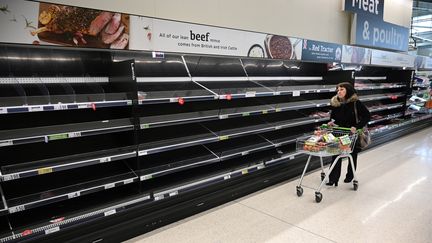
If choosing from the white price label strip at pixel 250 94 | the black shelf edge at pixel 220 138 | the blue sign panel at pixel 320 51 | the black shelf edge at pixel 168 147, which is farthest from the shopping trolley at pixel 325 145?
the blue sign panel at pixel 320 51

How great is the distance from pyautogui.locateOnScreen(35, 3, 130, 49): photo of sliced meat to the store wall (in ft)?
1.13

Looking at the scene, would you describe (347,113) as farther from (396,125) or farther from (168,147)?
(396,125)

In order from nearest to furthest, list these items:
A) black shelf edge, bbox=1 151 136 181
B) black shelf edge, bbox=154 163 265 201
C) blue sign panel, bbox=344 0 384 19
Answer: black shelf edge, bbox=1 151 136 181 < black shelf edge, bbox=154 163 265 201 < blue sign panel, bbox=344 0 384 19

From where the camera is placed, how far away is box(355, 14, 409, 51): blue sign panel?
19.5 feet

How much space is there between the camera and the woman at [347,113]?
12.7 feet

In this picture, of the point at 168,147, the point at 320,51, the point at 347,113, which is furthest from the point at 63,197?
the point at 320,51

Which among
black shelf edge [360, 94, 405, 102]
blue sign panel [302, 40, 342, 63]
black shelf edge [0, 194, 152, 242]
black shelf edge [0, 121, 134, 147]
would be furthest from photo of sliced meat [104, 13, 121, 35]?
black shelf edge [360, 94, 405, 102]

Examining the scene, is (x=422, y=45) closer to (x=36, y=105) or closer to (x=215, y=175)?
(x=215, y=175)

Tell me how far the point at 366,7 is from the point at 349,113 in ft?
11.0

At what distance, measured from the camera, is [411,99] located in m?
8.37

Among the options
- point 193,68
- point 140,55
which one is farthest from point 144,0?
point 193,68

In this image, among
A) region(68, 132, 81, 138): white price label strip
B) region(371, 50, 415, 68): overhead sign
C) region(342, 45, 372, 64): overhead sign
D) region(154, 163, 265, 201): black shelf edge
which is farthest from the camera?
region(371, 50, 415, 68): overhead sign

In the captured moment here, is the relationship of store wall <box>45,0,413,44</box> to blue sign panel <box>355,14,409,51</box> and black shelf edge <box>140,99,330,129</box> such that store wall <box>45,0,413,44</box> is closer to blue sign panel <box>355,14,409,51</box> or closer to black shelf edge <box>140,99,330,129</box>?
blue sign panel <box>355,14,409,51</box>

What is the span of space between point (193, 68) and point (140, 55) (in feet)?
2.49
